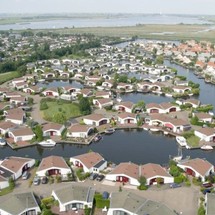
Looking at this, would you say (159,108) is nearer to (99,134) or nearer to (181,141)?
(181,141)

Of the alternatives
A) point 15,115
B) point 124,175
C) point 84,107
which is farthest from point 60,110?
point 124,175

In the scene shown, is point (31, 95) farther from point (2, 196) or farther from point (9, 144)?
point (2, 196)

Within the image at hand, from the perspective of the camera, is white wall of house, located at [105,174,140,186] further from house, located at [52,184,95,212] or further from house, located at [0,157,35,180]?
house, located at [0,157,35,180]

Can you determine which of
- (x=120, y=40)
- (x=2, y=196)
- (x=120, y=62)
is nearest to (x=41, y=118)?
(x=2, y=196)

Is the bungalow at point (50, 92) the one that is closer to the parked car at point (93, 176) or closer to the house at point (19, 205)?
the parked car at point (93, 176)

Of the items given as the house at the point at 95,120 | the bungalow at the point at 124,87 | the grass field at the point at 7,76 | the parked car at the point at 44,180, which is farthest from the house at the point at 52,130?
the grass field at the point at 7,76

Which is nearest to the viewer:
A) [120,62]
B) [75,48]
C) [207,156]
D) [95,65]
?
[207,156]
